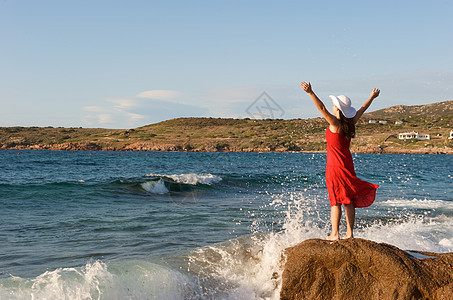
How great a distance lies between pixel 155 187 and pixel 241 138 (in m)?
78.9

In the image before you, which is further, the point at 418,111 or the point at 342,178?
the point at 418,111

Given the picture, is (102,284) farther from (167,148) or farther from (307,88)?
(167,148)

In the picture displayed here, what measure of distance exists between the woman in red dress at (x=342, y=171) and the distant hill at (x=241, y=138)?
2979 inches

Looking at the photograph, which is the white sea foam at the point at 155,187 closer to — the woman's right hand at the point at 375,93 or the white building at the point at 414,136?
the woman's right hand at the point at 375,93

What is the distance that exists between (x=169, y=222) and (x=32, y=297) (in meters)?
6.00

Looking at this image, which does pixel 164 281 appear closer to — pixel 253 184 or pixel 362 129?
pixel 253 184

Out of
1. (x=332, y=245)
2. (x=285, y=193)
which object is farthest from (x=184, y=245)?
(x=285, y=193)

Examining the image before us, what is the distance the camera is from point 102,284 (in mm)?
5512

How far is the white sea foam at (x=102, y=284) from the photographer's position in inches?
206

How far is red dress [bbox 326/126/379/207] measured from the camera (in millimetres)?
5625

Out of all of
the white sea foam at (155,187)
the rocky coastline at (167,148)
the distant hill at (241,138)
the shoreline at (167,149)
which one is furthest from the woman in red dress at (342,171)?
the rocky coastline at (167,148)

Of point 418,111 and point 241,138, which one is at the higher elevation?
point 418,111

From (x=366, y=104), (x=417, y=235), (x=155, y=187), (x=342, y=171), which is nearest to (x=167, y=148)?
(x=155, y=187)

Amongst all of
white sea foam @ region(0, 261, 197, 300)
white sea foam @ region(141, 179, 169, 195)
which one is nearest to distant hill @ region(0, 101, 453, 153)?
white sea foam @ region(141, 179, 169, 195)
